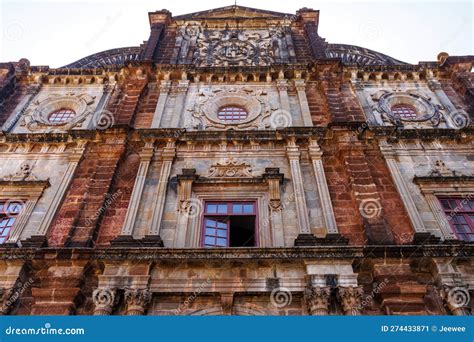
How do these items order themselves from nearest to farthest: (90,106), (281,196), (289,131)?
(281,196), (289,131), (90,106)

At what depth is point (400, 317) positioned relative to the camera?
841 cm

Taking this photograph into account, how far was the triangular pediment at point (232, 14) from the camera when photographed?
2288cm

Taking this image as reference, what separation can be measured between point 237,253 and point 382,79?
11713 mm

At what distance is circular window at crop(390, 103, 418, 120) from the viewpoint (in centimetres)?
1636

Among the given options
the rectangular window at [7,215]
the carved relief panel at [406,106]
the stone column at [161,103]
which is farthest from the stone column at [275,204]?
the rectangular window at [7,215]

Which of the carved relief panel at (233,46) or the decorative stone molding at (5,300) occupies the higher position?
the carved relief panel at (233,46)

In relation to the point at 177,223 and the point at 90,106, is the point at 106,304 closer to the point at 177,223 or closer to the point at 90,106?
the point at 177,223

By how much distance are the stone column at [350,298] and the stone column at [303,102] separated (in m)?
7.07

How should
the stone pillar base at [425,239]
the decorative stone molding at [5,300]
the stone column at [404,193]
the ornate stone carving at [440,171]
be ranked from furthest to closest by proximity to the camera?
1. the ornate stone carving at [440,171]
2. the stone column at [404,193]
3. the stone pillar base at [425,239]
4. the decorative stone molding at [5,300]

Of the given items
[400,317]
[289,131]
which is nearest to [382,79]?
[289,131]

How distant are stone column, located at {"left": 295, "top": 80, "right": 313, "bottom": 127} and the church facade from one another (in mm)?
83

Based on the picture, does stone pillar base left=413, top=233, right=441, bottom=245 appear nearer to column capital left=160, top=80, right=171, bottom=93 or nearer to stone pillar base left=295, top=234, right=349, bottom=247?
stone pillar base left=295, top=234, right=349, bottom=247

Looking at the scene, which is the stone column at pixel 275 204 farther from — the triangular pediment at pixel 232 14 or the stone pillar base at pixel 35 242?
the triangular pediment at pixel 232 14

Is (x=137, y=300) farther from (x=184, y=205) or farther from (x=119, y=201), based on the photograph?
(x=119, y=201)
